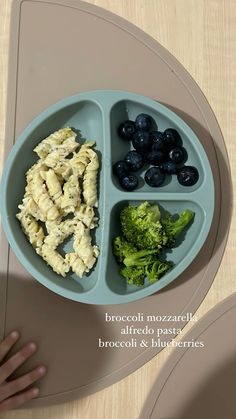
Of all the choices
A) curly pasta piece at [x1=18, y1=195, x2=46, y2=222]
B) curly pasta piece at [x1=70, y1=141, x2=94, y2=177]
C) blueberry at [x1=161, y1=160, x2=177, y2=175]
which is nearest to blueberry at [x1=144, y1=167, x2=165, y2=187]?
blueberry at [x1=161, y1=160, x2=177, y2=175]

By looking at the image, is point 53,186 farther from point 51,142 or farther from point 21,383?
point 21,383

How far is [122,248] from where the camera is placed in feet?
3.05

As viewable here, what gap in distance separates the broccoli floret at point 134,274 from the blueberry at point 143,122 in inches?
11.0

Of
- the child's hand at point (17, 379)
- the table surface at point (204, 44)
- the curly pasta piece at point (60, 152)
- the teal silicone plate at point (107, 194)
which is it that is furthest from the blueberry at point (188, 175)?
the child's hand at point (17, 379)

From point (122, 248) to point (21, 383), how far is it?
1.04 ft

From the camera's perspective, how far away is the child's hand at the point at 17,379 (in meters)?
0.90

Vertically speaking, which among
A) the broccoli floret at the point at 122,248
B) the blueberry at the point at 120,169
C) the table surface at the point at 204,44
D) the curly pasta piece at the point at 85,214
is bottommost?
the broccoli floret at the point at 122,248

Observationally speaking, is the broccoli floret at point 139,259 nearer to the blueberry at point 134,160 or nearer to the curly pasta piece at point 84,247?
the curly pasta piece at point 84,247

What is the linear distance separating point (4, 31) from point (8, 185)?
348mm

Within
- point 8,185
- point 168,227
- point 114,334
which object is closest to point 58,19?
point 8,185

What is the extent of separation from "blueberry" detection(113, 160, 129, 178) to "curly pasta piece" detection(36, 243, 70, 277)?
195 millimetres

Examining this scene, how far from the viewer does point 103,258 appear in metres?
0.91

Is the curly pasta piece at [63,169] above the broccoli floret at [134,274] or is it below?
above

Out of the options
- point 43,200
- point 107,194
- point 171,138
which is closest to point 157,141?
point 171,138
